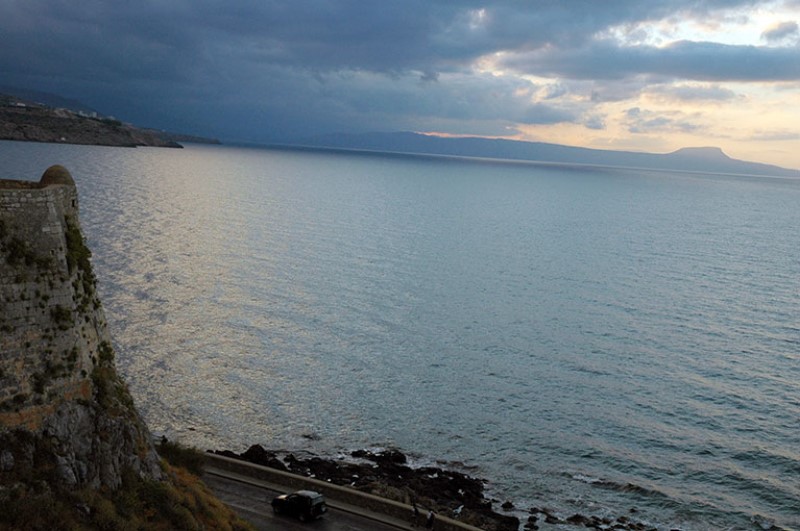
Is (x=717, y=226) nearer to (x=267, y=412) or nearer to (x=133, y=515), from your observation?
(x=267, y=412)

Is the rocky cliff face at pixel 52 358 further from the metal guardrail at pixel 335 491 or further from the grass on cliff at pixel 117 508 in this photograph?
the metal guardrail at pixel 335 491

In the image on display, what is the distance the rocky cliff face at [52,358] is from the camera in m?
14.5

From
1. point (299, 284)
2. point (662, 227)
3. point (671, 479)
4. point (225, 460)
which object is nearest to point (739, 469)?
point (671, 479)

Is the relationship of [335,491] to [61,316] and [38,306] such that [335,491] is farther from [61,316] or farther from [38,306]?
[38,306]

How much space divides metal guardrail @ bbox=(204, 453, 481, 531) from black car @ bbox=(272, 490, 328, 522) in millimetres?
1871

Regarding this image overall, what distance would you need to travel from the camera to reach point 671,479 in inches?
1384

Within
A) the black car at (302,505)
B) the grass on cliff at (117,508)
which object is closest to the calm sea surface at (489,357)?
the black car at (302,505)

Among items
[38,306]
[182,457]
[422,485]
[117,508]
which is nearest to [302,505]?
[182,457]

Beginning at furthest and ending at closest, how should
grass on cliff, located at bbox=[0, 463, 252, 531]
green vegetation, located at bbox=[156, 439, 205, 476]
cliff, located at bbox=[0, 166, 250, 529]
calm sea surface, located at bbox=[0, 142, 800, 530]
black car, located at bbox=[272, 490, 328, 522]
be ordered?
calm sea surface, located at bbox=[0, 142, 800, 530], green vegetation, located at bbox=[156, 439, 205, 476], black car, located at bbox=[272, 490, 328, 522], cliff, located at bbox=[0, 166, 250, 529], grass on cliff, located at bbox=[0, 463, 252, 531]

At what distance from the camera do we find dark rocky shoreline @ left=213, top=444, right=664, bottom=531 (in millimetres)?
30266

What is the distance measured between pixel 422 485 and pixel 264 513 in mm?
9658

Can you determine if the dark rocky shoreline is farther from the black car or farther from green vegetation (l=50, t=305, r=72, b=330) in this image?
green vegetation (l=50, t=305, r=72, b=330)

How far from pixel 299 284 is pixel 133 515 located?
54510 millimetres

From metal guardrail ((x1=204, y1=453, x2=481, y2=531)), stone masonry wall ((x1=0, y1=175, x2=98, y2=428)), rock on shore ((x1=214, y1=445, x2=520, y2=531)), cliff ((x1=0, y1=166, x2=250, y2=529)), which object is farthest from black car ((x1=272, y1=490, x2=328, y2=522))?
stone masonry wall ((x1=0, y1=175, x2=98, y2=428))
